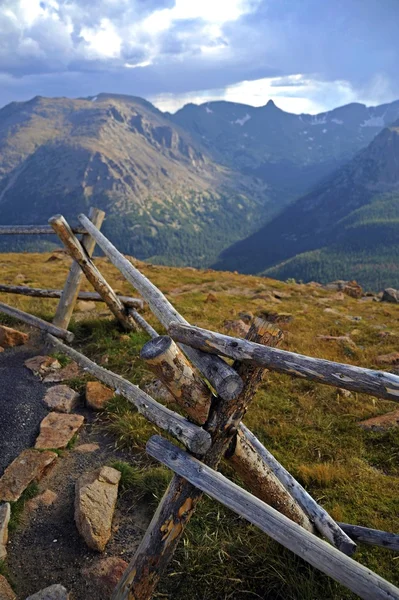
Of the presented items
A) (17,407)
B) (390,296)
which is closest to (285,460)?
(17,407)

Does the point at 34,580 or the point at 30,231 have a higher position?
the point at 30,231

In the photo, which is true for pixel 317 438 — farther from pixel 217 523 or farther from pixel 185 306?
pixel 185 306

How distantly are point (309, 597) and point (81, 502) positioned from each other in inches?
104

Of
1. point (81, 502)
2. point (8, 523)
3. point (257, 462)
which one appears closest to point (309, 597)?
point (257, 462)

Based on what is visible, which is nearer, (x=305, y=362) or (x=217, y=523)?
(x=305, y=362)

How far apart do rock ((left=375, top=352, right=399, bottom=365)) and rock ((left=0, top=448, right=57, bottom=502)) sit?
741 cm

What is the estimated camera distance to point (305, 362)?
9.98 feet

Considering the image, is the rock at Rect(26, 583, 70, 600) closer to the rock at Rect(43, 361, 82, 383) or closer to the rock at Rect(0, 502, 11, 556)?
the rock at Rect(0, 502, 11, 556)

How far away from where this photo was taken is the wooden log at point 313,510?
154 inches

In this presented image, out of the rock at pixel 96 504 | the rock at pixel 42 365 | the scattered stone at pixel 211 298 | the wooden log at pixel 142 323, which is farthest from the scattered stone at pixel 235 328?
the rock at pixel 96 504

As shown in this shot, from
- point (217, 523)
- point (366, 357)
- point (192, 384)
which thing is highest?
point (192, 384)

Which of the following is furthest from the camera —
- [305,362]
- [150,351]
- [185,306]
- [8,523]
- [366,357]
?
[185,306]

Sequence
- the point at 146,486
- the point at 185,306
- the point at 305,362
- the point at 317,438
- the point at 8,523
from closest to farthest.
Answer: the point at 305,362 < the point at 8,523 < the point at 146,486 < the point at 317,438 < the point at 185,306

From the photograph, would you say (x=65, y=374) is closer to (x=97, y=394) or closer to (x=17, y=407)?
(x=97, y=394)
